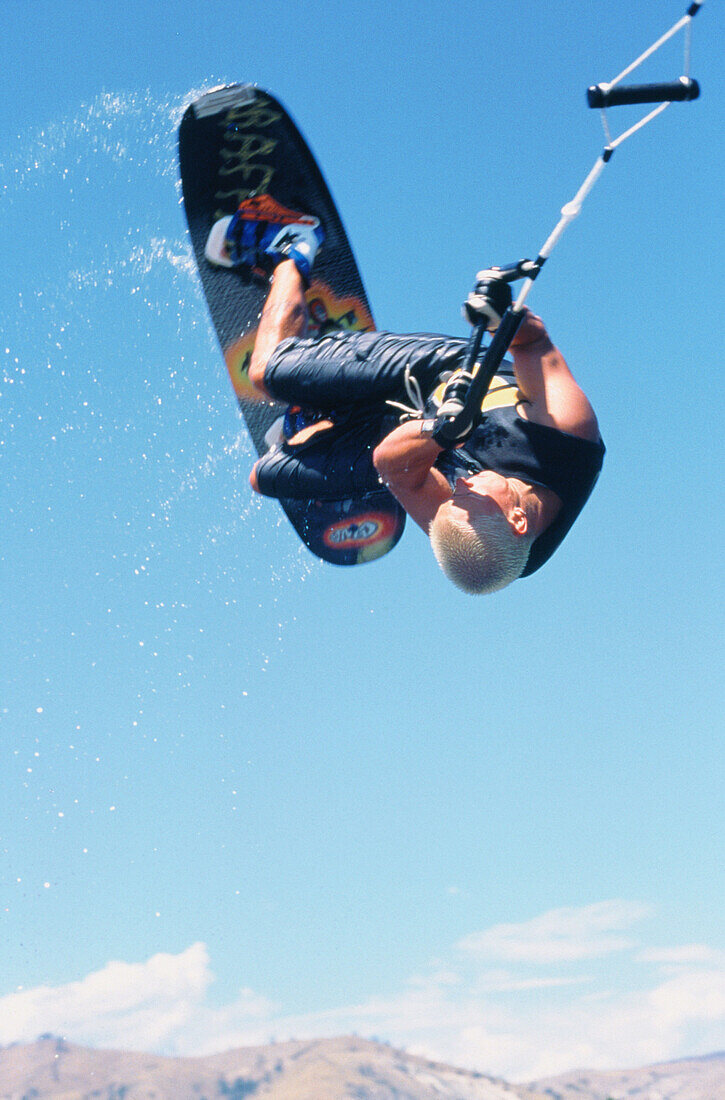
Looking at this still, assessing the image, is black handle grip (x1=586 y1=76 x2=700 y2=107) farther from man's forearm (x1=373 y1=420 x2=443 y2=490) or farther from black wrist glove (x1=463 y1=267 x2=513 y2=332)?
man's forearm (x1=373 y1=420 x2=443 y2=490)

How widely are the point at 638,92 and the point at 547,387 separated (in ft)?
5.76

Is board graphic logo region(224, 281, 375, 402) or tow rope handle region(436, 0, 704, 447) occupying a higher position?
board graphic logo region(224, 281, 375, 402)

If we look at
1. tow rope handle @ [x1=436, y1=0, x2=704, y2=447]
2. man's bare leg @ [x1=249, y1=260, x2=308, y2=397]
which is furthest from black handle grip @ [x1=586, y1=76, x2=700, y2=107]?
man's bare leg @ [x1=249, y1=260, x2=308, y2=397]

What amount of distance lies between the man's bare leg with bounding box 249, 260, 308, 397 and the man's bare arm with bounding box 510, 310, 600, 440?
5.86ft

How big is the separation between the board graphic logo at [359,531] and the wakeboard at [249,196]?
18mm

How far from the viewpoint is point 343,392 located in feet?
23.7

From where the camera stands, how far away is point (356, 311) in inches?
392

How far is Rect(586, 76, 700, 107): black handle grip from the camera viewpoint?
5461 mm

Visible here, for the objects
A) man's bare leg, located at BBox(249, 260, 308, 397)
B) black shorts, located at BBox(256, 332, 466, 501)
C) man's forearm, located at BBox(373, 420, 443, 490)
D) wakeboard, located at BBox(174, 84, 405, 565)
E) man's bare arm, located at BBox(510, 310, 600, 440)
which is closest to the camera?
man's forearm, located at BBox(373, 420, 443, 490)

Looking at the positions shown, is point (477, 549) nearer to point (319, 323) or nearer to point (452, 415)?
point (452, 415)

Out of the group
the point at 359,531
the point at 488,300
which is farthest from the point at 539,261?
the point at 359,531

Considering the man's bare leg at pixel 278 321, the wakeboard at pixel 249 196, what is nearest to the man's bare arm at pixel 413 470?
the man's bare leg at pixel 278 321

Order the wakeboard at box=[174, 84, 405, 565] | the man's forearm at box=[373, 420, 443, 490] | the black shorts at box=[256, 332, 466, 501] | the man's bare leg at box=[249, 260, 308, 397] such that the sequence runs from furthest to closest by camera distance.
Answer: the wakeboard at box=[174, 84, 405, 565] → the man's bare leg at box=[249, 260, 308, 397] → the black shorts at box=[256, 332, 466, 501] → the man's forearm at box=[373, 420, 443, 490]

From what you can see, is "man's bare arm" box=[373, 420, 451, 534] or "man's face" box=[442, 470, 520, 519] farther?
"man's face" box=[442, 470, 520, 519]
